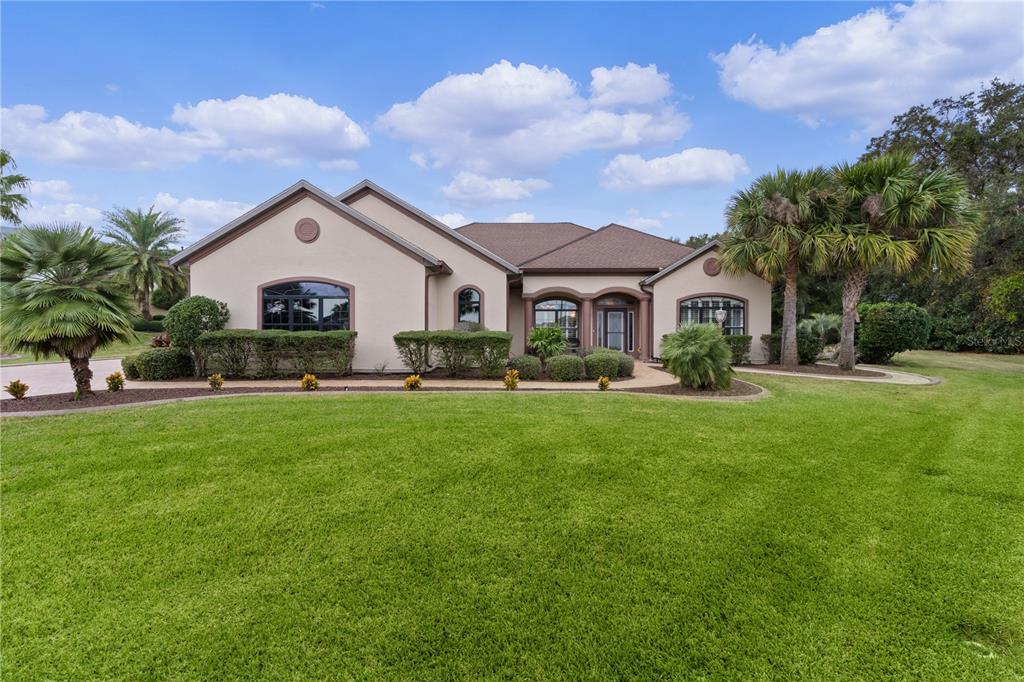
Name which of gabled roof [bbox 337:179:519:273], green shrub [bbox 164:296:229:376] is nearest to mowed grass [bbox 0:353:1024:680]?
green shrub [bbox 164:296:229:376]

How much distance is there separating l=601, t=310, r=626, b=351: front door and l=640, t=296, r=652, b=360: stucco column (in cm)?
99

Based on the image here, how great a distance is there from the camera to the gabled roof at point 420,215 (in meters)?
17.2

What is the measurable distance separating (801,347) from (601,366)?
Answer: 942 cm

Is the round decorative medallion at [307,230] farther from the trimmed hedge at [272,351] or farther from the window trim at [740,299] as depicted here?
the window trim at [740,299]

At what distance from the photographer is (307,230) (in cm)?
1470

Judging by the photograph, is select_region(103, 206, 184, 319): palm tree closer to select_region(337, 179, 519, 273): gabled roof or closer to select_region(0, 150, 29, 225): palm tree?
select_region(0, 150, 29, 225): palm tree

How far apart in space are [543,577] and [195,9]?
590 inches

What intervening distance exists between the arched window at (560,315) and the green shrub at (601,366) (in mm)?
6924

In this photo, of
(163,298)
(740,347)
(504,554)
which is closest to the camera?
(504,554)

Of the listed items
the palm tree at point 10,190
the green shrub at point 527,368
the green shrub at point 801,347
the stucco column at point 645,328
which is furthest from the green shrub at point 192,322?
the palm tree at point 10,190

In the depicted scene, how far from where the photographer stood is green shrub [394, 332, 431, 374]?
1362 centimetres

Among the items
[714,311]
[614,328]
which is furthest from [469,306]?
[714,311]

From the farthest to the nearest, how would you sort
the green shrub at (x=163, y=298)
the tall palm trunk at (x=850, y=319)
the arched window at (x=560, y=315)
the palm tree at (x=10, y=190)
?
the green shrub at (x=163, y=298) → the palm tree at (x=10, y=190) → the arched window at (x=560, y=315) → the tall palm trunk at (x=850, y=319)

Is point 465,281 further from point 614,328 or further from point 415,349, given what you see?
point 614,328
